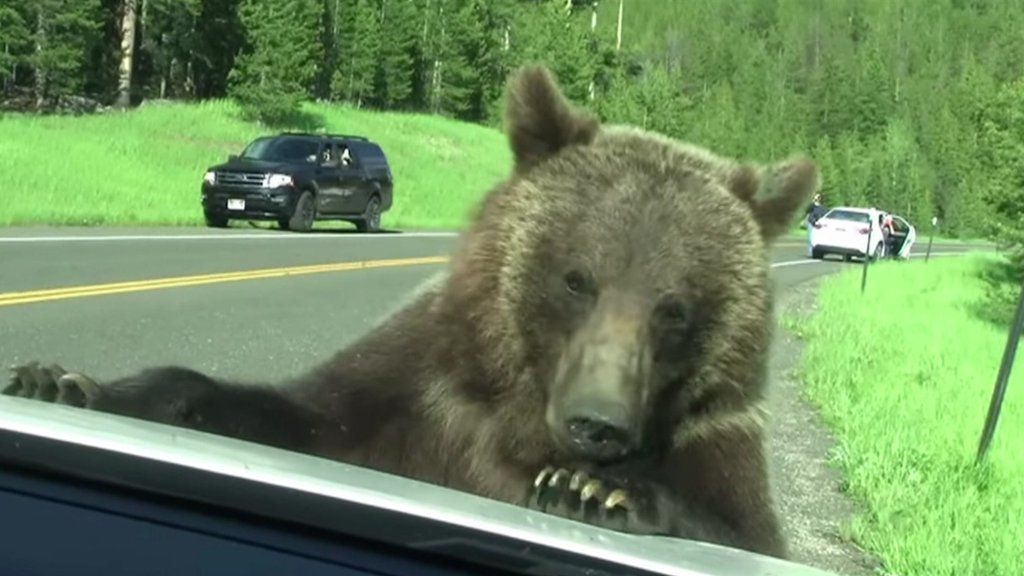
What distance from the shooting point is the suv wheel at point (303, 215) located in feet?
92.7

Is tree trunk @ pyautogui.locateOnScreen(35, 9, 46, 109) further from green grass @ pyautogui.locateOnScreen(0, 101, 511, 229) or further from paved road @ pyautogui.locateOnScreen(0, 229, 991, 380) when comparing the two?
paved road @ pyautogui.locateOnScreen(0, 229, 991, 380)

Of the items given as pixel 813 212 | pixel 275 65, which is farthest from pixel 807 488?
pixel 275 65

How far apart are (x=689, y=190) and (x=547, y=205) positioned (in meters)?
0.43

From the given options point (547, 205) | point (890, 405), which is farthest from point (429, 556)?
point (890, 405)

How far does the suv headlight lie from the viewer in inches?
1098

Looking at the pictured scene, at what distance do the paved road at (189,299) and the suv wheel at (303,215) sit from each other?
4532mm

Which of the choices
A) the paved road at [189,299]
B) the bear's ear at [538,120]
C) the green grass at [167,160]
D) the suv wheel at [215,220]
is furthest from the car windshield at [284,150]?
the bear's ear at [538,120]

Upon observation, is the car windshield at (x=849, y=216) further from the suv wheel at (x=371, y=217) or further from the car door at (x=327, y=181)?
the car door at (x=327, y=181)

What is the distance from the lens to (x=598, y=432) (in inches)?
146

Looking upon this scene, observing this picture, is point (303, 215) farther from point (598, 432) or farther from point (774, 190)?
point (598, 432)

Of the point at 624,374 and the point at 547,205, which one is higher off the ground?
the point at 547,205

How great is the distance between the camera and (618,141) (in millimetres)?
→ 4641

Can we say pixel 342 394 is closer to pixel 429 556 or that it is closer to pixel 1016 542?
pixel 429 556

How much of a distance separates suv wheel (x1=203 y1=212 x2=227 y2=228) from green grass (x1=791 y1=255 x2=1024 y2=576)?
1237cm
